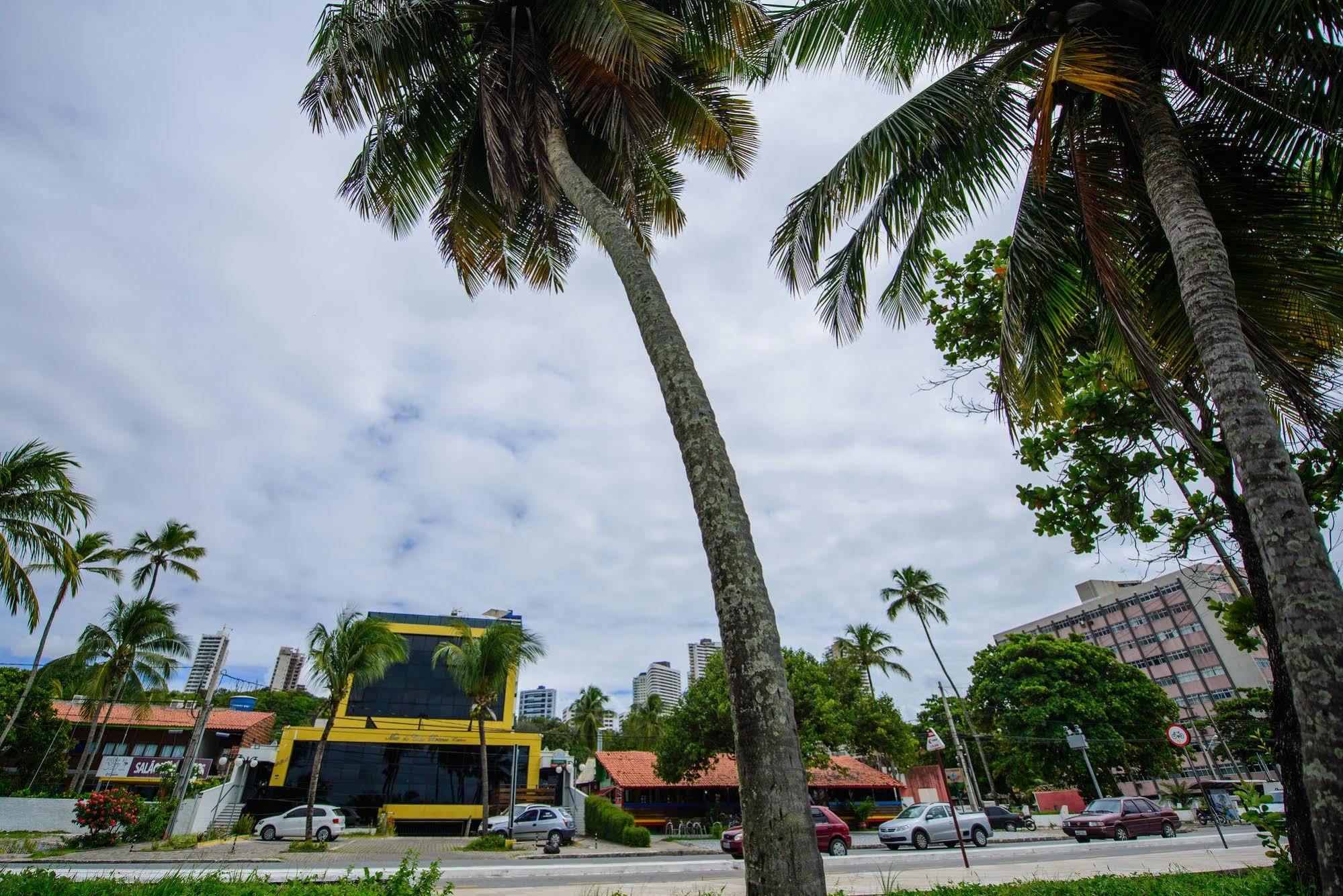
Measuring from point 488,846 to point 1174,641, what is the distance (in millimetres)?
73416

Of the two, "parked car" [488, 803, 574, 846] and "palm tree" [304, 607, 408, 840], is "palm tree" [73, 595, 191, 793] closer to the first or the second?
"palm tree" [304, 607, 408, 840]

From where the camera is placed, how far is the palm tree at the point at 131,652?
956 inches

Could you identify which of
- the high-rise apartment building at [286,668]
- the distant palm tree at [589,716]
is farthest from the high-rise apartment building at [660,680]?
the distant palm tree at [589,716]

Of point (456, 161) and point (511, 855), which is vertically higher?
point (456, 161)

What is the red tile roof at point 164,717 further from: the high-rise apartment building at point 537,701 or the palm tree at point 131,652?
the high-rise apartment building at point 537,701

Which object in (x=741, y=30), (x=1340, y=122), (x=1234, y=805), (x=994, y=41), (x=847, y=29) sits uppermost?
(x=741, y=30)

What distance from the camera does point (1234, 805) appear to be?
31.0 metres

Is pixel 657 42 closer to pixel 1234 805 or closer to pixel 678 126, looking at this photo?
pixel 678 126

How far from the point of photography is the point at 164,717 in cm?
3762

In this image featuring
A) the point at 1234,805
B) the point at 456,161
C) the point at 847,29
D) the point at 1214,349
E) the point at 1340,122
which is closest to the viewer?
the point at 1214,349

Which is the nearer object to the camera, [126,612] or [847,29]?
[847,29]

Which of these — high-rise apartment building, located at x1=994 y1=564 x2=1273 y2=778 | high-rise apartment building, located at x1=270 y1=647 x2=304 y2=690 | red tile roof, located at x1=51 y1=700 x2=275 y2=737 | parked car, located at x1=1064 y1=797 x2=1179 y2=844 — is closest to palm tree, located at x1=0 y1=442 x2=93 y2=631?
red tile roof, located at x1=51 y1=700 x2=275 y2=737

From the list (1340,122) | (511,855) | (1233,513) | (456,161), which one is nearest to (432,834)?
(511,855)

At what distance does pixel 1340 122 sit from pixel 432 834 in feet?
131
